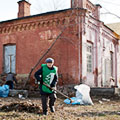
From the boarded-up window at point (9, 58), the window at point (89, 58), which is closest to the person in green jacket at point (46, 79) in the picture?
the window at point (89, 58)

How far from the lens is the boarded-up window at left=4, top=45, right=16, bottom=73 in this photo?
1608cm

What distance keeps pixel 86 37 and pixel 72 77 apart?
2897mm

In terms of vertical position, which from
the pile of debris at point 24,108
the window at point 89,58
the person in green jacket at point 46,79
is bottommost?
the pile of debris at point 24,108

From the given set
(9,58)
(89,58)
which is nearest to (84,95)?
(89,58)

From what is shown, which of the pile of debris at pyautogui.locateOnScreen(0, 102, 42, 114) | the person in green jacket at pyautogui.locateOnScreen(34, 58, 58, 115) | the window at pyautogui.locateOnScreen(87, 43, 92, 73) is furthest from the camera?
the window at pyautogui.locateOnScreen(87, 43, 92, 73)

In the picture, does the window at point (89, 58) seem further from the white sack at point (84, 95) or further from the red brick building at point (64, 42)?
the white sack at point (84, 95)

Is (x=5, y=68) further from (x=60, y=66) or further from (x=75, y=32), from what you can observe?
(x=75, y=32)

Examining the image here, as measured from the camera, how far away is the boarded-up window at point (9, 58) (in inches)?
633

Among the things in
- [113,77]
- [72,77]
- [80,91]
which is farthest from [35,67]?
[113,77]

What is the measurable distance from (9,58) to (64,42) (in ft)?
16.0

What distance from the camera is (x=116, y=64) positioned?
19.4 meters

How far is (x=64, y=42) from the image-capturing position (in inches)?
546

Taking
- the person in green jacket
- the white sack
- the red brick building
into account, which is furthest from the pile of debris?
the red brick building

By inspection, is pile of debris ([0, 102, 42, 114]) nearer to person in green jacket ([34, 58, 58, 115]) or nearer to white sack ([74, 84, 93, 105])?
person in green jacket ([34, 58, 58, 115])
